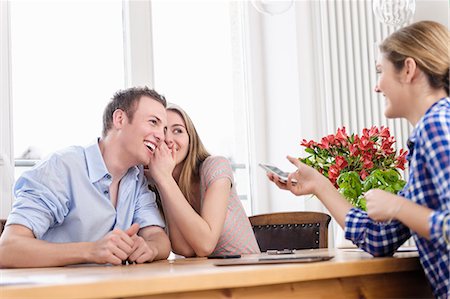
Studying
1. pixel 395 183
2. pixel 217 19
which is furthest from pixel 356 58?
pixel 395 183

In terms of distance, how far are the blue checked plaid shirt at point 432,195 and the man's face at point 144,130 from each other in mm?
1004

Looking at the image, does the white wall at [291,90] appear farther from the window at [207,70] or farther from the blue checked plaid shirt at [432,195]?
the blue checked plaid shirt at [432,195]

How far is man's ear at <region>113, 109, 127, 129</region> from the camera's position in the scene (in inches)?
107

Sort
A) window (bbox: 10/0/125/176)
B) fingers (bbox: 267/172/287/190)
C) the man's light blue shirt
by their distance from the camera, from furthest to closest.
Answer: window (bbox: 10/0/125/176) < the man's light blue shirt < fingers (bbox: 267/172/287/190)

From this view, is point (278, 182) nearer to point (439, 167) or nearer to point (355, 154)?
point (355, 154)

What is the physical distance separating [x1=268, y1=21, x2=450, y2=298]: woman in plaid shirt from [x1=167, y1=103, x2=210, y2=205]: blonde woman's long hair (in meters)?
0.83

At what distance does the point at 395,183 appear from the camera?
2.45 meters

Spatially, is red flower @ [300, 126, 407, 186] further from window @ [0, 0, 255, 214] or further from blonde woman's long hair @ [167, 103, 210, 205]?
window @ [0, 0, 255, 214]

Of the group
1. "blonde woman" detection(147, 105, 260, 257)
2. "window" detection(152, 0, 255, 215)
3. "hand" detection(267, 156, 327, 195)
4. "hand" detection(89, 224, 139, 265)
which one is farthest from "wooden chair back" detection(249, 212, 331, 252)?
"window" detection(152, 0, 255, 215)

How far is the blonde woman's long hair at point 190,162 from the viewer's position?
280 cm

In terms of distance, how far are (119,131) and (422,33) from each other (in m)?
1.25

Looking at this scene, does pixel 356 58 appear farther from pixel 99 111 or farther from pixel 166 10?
pixel 99 111

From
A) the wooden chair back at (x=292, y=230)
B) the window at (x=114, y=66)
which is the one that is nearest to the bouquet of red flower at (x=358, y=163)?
the wooden chair back at (x=292, y=230)

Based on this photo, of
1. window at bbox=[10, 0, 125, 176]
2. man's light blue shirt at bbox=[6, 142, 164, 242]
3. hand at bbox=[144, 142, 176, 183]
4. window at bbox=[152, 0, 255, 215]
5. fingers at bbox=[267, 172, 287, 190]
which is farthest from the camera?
window at bbox=[152, 0, 255, 215]
